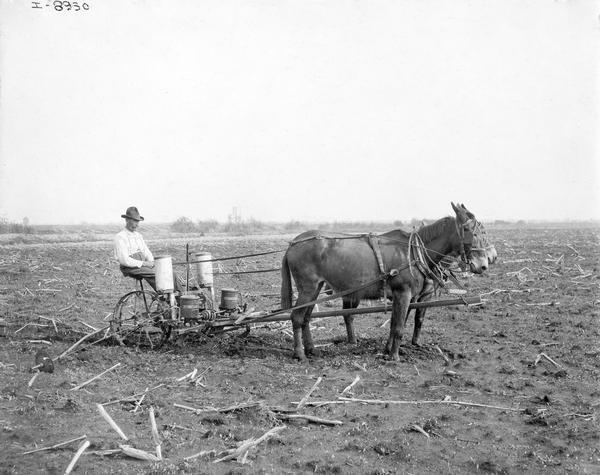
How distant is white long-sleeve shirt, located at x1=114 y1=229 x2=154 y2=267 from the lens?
9180 mm

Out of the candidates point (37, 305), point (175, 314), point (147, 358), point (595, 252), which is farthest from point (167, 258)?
point (595, 252)

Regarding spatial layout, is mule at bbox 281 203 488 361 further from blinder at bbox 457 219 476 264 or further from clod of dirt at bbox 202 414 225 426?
clod of dirt at bbox 202 414 225 426

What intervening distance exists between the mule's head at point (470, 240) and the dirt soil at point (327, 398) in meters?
1.82

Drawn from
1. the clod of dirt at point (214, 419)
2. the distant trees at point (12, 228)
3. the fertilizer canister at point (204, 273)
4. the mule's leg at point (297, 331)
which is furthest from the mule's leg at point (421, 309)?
the distant trees at point (12, 228)

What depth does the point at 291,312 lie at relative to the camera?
8961 mm

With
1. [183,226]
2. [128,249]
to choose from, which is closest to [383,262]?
[128,249]

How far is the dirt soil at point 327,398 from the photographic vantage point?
5.19m

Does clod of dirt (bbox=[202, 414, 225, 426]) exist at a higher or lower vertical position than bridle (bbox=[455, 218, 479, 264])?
lower

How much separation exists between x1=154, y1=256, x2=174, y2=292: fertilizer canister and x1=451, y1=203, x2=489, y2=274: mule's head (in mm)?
5234

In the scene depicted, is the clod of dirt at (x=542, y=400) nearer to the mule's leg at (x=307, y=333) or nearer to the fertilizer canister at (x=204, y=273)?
the mule's leg at (x=307, y=333)

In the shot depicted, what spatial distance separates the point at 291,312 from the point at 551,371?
4.50m

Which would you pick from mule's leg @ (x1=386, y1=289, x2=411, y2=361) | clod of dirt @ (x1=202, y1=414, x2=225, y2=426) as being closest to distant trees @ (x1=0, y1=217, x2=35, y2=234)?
mule's leg @ (x1=386, y1=289, x2=411, y2=361)

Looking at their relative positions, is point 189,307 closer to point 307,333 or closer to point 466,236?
point 307,333

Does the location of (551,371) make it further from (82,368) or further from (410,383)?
(82,368)
